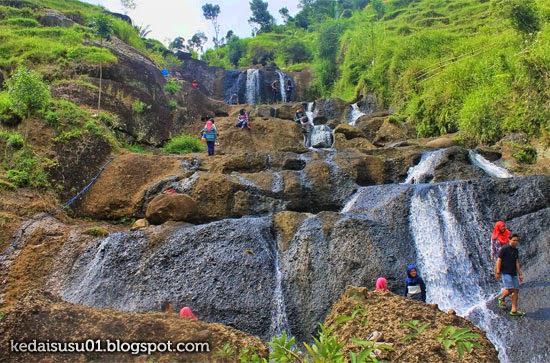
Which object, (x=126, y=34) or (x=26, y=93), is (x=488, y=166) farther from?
(x=126, y=34)

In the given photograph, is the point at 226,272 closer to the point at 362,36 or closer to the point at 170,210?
the point at 170,210

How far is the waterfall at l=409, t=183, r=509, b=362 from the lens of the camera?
8.33m

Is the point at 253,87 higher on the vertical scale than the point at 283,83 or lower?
lower

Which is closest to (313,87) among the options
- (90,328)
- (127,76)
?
(127,76)

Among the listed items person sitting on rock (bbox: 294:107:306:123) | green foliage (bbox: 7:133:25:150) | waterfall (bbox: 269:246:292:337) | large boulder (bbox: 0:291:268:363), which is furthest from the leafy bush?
person sitting on rock (bbox: 294:107:306:123)

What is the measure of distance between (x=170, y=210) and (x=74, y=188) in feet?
13.1

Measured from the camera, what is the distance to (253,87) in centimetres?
3297

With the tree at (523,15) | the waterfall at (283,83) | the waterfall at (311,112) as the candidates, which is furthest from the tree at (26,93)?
the waterfall at (283,83)

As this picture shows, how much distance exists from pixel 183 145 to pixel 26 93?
22.1 feet

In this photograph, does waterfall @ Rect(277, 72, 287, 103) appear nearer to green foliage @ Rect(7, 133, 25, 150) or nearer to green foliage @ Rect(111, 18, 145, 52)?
green foliage @ Rect(111, 18, 145, 52)

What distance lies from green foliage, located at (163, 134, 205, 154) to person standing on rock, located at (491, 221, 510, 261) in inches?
515

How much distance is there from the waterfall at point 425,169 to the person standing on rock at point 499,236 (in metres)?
4.22

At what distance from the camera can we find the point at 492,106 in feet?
48.8

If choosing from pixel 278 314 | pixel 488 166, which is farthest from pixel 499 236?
pixel 488 166
